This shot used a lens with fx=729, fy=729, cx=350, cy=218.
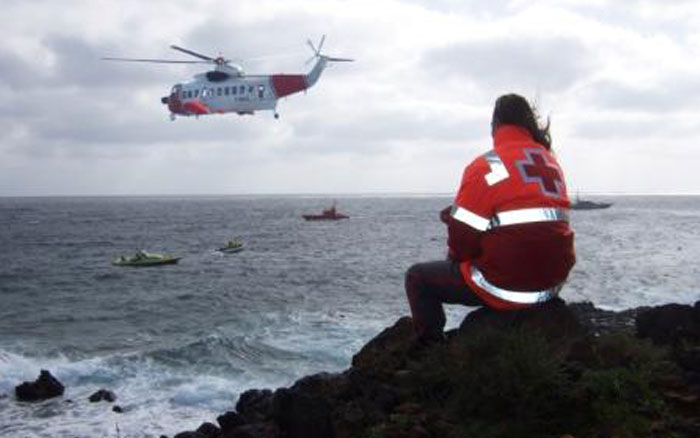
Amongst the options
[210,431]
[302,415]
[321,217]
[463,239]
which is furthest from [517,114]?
[321,217]

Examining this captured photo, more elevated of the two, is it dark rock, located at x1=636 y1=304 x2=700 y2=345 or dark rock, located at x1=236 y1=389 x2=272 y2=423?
dark rock, located at x1=636 y1=304 x2=700 y2=345

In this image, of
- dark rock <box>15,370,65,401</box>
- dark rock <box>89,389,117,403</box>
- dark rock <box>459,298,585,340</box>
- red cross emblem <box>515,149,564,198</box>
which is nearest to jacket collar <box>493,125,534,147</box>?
red cross emblem <box>515,149,564,198</box>

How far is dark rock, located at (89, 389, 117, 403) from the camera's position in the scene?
57.2ft

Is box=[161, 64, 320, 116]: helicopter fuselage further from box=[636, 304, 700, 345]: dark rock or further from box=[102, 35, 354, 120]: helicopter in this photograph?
box=[636, 304, 700, 345]: dark rock

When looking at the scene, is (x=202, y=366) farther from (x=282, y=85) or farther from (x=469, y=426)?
(x=282, y=85)

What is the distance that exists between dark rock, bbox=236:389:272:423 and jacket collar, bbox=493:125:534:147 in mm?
5078

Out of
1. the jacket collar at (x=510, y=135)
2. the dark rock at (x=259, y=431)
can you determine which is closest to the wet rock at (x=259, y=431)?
the dark rock at (x=259, y=431)

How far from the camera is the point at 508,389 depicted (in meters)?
5.46

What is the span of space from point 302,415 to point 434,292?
180 centimetres

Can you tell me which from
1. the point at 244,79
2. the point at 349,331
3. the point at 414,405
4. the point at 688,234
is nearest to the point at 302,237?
the point at 688,234

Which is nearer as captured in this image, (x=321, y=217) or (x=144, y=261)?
(x=144, y=261)

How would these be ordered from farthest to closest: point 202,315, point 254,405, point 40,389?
point 202,315
point 40,389
point 254,405

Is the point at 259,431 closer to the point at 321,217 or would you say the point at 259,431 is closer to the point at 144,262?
the point at 144,262

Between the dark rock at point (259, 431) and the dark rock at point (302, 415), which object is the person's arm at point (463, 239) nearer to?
the dark rock at point (302, 415)
